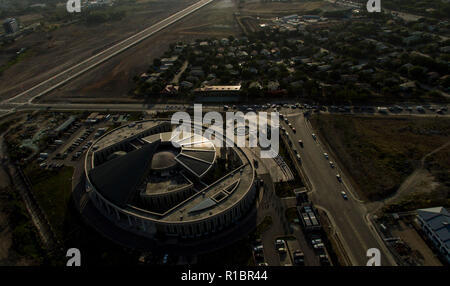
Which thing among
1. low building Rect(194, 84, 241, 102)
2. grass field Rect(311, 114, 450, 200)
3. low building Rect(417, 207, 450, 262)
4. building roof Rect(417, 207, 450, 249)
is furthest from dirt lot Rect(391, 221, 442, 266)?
low building Rect(194, 84, 241, 102)

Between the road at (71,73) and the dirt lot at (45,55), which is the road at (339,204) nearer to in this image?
the dirt lot at (45,55)

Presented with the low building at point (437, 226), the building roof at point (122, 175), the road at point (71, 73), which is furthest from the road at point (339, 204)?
the road at point (71, 73)

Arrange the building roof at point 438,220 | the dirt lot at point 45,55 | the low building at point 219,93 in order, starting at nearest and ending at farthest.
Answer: the building roof at point 438,220, the low building at point 219,93, the dirt lot at point 45,55

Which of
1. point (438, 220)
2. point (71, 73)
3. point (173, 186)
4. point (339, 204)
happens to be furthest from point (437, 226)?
point (71, 73)

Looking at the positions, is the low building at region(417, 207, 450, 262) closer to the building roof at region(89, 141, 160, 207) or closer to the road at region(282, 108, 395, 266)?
the road at region(282, 108, 395, 266)

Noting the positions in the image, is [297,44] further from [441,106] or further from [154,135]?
[154,135]
